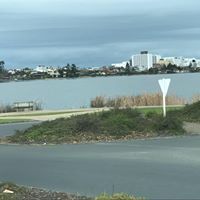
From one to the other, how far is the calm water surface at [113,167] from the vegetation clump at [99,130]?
1.39 m

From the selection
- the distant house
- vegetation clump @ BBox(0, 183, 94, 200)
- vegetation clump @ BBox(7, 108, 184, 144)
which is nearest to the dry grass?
the distant house

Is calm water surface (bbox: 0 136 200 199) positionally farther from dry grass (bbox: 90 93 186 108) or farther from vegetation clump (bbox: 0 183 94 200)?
dry grass (bbox: 90 93 186 108)

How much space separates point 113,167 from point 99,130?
7.20 meters

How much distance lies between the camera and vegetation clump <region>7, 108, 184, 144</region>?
2028 centimetres

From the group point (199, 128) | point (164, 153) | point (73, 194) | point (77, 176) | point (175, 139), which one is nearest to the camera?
point (73, 194)

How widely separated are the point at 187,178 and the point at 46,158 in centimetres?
502

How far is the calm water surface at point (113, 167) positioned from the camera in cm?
1117

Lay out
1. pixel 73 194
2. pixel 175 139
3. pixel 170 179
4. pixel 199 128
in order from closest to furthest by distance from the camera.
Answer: pixel 73 194 → pixel 170 179 → pixel 175 139 → pixel 199 128

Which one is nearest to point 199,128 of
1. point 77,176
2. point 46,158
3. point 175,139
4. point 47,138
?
point 175,139

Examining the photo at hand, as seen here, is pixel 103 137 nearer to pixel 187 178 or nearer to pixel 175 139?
pixel 175 139

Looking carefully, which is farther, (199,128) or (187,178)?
(199,128)

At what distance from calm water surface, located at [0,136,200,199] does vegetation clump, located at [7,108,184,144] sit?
54.8 inches

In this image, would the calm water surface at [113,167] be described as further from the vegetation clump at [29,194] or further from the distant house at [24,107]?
the distant house at [24,107]

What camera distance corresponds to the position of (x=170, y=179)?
38.8 feet
